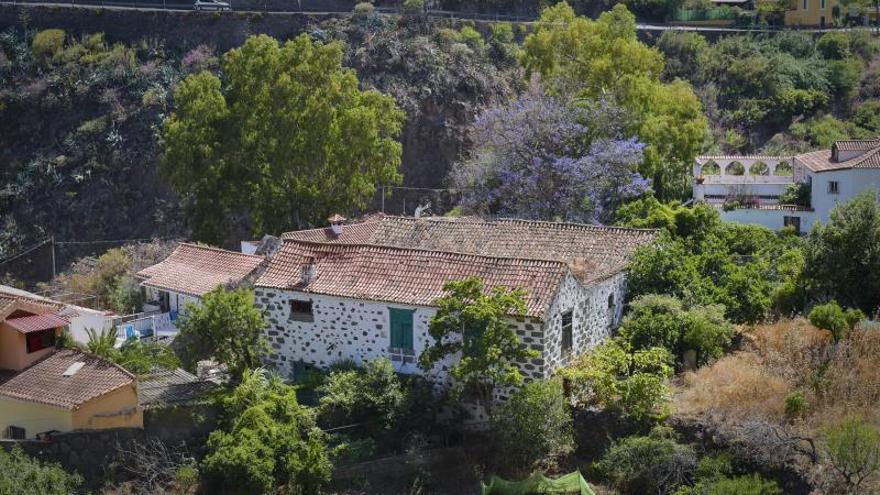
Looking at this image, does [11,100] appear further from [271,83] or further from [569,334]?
[569,334]

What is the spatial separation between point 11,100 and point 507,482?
37464mm

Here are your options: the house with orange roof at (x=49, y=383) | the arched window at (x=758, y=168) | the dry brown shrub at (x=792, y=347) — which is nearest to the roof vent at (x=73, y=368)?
the house with orange roof at (x=49, y=383)

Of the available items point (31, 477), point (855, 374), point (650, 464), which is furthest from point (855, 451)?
point (31, 477)

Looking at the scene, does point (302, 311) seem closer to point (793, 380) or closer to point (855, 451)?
point (793, 380)

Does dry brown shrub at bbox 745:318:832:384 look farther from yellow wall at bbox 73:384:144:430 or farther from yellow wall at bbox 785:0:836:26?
yellow wall at bbox 785:0:836:26

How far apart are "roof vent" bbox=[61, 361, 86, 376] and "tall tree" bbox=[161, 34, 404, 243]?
10.2 m

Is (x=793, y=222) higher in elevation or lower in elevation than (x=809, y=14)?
lower

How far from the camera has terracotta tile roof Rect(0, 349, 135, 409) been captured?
2309 cm

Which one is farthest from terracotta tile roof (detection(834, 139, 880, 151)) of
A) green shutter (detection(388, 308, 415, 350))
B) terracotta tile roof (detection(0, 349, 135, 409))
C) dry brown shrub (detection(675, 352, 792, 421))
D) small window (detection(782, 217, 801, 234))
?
terracotta tile roof (detection(0, 349, 135, 409))

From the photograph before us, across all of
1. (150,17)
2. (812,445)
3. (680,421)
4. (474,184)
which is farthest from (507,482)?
(150,17)

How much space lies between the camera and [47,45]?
5266cm

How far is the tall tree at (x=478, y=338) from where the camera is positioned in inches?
893

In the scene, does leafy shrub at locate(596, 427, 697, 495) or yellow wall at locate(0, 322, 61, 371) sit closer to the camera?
leafy shrub at locate(596, 427, 697, 495)

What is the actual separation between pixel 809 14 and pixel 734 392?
4240 cm
